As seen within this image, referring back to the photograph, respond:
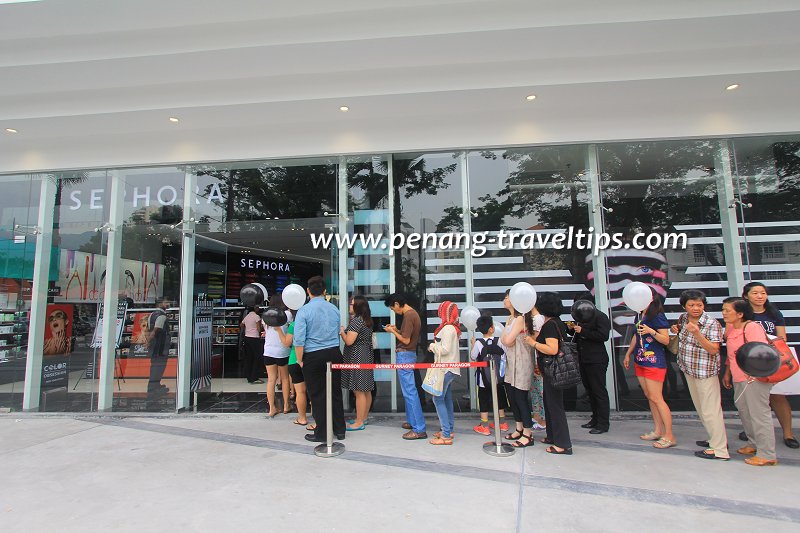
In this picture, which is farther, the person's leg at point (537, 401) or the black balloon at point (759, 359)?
the person's leg at point (537, 401)

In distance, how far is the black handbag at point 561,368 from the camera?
3867mm

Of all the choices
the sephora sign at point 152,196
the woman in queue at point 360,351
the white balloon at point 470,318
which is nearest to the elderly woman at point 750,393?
the white balloon at point 470,318

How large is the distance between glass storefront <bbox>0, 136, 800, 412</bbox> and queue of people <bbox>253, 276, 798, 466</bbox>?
3.24 feet

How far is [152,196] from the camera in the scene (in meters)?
6.32

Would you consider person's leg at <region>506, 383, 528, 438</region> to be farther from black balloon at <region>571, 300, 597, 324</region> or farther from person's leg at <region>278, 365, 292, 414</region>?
person's leg at <region>278, 365, 292, 414</region>

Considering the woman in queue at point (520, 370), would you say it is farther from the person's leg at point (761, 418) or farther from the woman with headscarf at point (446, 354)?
the person's leg at point (761, 418)

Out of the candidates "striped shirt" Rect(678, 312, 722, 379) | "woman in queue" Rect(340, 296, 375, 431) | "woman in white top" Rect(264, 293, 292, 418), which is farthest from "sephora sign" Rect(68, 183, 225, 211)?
"striped shirt" Rect(678, 312, 722, 379)

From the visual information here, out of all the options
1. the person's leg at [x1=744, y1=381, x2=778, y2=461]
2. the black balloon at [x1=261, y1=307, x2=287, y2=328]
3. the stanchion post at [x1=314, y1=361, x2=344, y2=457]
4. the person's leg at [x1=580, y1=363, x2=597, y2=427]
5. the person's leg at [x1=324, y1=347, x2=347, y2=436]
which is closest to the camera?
the person's leg at [x1=744, y1=381, x2=778, y2=461]

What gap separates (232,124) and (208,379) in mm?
4039

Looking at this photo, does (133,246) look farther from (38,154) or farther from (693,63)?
(693,63)

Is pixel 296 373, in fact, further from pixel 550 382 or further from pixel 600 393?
pixel 600 393

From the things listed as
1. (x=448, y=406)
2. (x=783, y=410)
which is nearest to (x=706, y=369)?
(x=783, y=410)

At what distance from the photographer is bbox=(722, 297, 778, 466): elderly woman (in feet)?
11.8

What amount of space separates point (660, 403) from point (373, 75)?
197 inches
